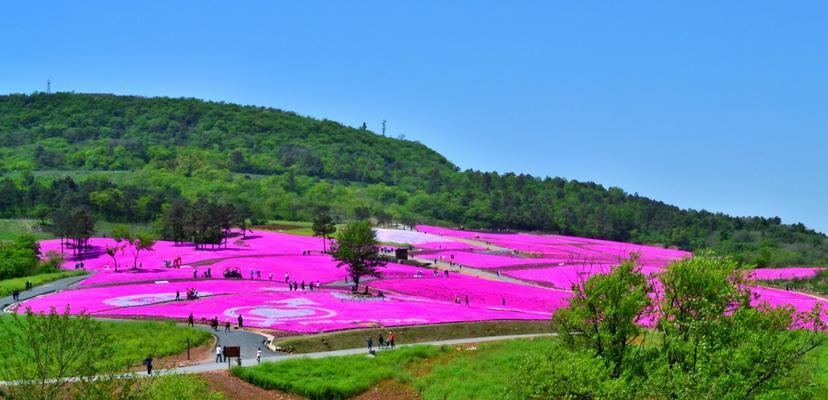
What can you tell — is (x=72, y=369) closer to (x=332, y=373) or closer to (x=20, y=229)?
(x=332, y=373)

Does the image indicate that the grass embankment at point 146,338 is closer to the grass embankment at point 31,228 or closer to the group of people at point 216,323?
the group of people at point 216,323

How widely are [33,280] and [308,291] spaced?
27.3m

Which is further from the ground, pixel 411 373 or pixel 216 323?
pixel 216 323

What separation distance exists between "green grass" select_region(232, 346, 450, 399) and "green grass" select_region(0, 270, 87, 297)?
36126mm

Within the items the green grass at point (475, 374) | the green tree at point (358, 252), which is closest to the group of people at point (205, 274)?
the green tree at point (358, 252)

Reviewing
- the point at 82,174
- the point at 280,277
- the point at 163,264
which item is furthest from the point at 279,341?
the point at 82,174

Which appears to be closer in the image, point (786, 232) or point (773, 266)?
point (773, 266)

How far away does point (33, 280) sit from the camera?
71.9m

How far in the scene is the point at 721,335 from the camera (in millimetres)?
28922

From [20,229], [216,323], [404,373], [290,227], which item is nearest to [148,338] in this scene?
[216,323]

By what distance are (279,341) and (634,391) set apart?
24.4 m

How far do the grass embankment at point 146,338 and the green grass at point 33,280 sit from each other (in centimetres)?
1740

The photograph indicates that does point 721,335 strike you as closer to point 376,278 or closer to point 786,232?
point 376,278

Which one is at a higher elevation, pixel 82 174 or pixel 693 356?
pixel 82 174
